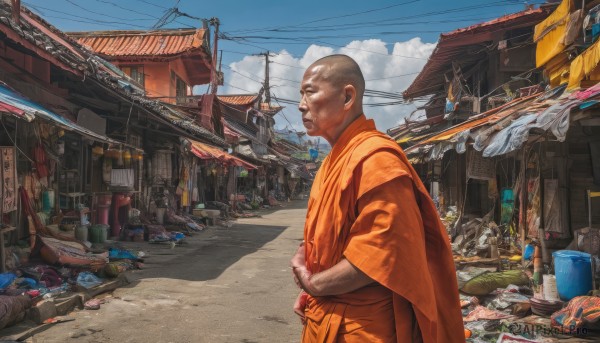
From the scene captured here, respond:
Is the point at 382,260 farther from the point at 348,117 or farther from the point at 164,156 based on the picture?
the point at 164,156

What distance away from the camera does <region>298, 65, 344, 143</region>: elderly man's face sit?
1.89 m

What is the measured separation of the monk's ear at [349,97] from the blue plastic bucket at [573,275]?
5246 millimetres

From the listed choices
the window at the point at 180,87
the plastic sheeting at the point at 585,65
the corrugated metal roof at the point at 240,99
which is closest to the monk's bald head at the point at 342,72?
the plastic sheeting at the point at 585,65

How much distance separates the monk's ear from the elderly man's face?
2 centimetres

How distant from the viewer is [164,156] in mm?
14562

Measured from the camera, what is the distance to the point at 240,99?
3253 cm

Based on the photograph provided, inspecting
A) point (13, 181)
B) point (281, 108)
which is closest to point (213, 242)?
point (13, 181)

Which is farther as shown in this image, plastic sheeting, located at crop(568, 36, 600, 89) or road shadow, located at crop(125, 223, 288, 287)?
road shadow, located at crop(125, 223, 288, 287)

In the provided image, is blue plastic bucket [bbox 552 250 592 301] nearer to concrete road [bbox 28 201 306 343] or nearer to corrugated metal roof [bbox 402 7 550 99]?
concrete road [bbox 28 201 306 343]

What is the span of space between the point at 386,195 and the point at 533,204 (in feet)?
25.3

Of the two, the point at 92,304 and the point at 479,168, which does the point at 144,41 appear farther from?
the point at 92,304

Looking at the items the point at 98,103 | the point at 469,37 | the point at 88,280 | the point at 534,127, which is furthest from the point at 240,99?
the point at 534,127

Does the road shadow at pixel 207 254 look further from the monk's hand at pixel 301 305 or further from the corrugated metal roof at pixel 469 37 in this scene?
the corrugated metal roof at pixel 469 37

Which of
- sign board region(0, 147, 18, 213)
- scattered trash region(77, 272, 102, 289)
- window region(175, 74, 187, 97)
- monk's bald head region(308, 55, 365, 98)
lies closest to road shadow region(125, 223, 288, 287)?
scattered trash region(77, 272, 102, 289)
